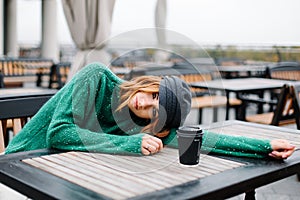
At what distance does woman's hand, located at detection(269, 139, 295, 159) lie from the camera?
144cm

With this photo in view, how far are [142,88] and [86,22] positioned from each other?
10.4 feet

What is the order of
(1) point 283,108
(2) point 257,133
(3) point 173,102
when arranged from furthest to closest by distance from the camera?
(1) point 283,108 → (2) point 257,133 → (3) point 173,102

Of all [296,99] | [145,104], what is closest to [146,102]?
[145,104]

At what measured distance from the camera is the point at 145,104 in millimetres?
1424

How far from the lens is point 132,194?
1065mm

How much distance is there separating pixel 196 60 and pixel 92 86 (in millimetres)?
409

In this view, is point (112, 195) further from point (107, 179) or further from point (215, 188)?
point (215, 188)

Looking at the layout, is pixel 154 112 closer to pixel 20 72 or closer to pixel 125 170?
pixel 125 170

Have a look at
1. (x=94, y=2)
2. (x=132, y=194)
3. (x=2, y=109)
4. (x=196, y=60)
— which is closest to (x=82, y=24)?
(x=94, y=2)

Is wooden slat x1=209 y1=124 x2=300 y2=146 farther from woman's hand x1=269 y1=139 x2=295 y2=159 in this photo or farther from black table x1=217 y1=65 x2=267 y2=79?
black table x1=217 y1=65 x2=267 y2=79

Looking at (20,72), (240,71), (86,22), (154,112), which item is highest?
(86,22)

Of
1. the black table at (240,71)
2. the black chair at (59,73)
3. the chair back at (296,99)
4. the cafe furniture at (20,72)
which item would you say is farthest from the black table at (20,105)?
the black table at (240,71)

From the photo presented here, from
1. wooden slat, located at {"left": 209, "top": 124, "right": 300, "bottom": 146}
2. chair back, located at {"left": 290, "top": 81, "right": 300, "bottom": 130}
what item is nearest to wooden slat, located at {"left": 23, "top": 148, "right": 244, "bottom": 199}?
wooden slat, located at {"left": 209, "top": 124, "right": 300, "bottom": 146}

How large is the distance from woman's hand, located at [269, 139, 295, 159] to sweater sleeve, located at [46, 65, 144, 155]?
426 mm
